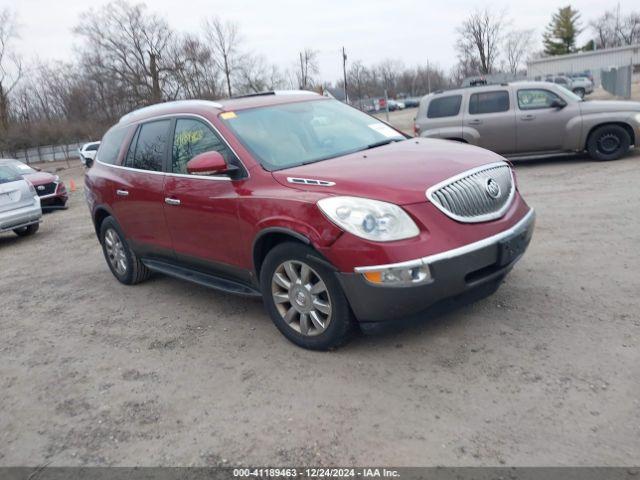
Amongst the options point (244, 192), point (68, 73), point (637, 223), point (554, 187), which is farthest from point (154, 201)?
point (68, 73)

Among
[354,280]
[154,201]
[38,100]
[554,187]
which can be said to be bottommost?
[554,187]

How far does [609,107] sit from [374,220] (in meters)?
9.48

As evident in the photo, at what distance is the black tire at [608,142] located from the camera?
11.1 metres

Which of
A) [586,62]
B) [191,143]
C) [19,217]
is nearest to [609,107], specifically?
[191,143]

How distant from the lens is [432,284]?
3.54 metres

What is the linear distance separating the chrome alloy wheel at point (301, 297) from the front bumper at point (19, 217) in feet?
25.2

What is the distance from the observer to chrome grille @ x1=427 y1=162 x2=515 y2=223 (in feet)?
12.2

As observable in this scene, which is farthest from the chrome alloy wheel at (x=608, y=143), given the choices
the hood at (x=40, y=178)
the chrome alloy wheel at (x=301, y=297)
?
the hood at (x=40, y=178)

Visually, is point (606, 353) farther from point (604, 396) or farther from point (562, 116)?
point (562, 116)

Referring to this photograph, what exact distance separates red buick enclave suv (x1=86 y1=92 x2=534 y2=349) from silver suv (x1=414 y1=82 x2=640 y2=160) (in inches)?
284

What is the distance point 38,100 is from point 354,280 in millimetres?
73810

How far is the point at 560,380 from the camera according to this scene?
11.0 feet

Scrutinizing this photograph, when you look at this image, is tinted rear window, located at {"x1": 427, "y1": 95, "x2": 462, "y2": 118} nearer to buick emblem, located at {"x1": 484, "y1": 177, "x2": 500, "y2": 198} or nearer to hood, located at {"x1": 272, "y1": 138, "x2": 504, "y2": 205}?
hood, located at {"x1": 272, "y1": 138, "x2": 504, "y2": 205}

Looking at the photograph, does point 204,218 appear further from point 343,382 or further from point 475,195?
point 475,195
